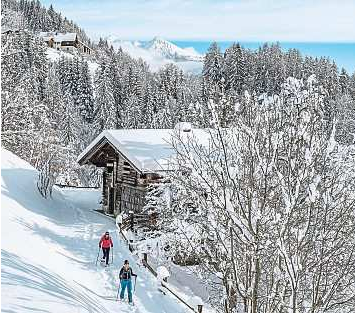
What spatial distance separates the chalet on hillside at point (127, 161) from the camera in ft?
80.4

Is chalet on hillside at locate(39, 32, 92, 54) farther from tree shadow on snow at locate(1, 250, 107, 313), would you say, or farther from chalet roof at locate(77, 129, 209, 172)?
tree shadow on snow at locate(1, 250, 107, 313)

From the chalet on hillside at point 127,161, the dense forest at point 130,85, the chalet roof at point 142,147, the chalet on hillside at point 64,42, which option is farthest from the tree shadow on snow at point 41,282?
the chalet on hillside at point 64,42

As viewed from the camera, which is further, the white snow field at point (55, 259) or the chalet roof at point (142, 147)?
the chalet roof at point (142, 147)

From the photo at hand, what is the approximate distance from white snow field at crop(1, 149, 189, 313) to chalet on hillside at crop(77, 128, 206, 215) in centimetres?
142

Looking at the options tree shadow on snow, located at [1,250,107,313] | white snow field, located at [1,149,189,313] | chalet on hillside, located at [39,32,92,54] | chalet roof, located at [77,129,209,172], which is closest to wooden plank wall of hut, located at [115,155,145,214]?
chalet roof, located at [77,129,209,172]

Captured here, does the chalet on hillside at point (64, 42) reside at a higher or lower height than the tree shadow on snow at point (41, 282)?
higher

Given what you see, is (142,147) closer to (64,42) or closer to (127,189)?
(127,189)

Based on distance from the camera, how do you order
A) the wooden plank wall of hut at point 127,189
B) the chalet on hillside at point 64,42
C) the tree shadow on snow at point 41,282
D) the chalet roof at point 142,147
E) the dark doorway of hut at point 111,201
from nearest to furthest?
the tree shadow on snow at point 41,282, the chalet roof at point 142,147, the wooden plank wall of hut at point 127,189, the dark doorway of hut at point 111,201, the chalet on hillside at point 64,42

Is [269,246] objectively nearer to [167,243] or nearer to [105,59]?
[167,243]

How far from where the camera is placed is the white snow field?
12.3 metres

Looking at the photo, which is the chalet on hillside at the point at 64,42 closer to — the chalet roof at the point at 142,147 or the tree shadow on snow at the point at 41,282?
the chalet roof at the point at 142,147

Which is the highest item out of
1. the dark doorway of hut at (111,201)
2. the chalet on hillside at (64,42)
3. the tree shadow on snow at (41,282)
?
the chalet on hillside at (64,42)

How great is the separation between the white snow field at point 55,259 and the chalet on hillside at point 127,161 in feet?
4.64

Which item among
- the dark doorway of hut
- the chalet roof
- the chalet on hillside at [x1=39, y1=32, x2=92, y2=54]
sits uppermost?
the chalet on hillside at [x1=39, y1=32, x2=92, y2=54]
